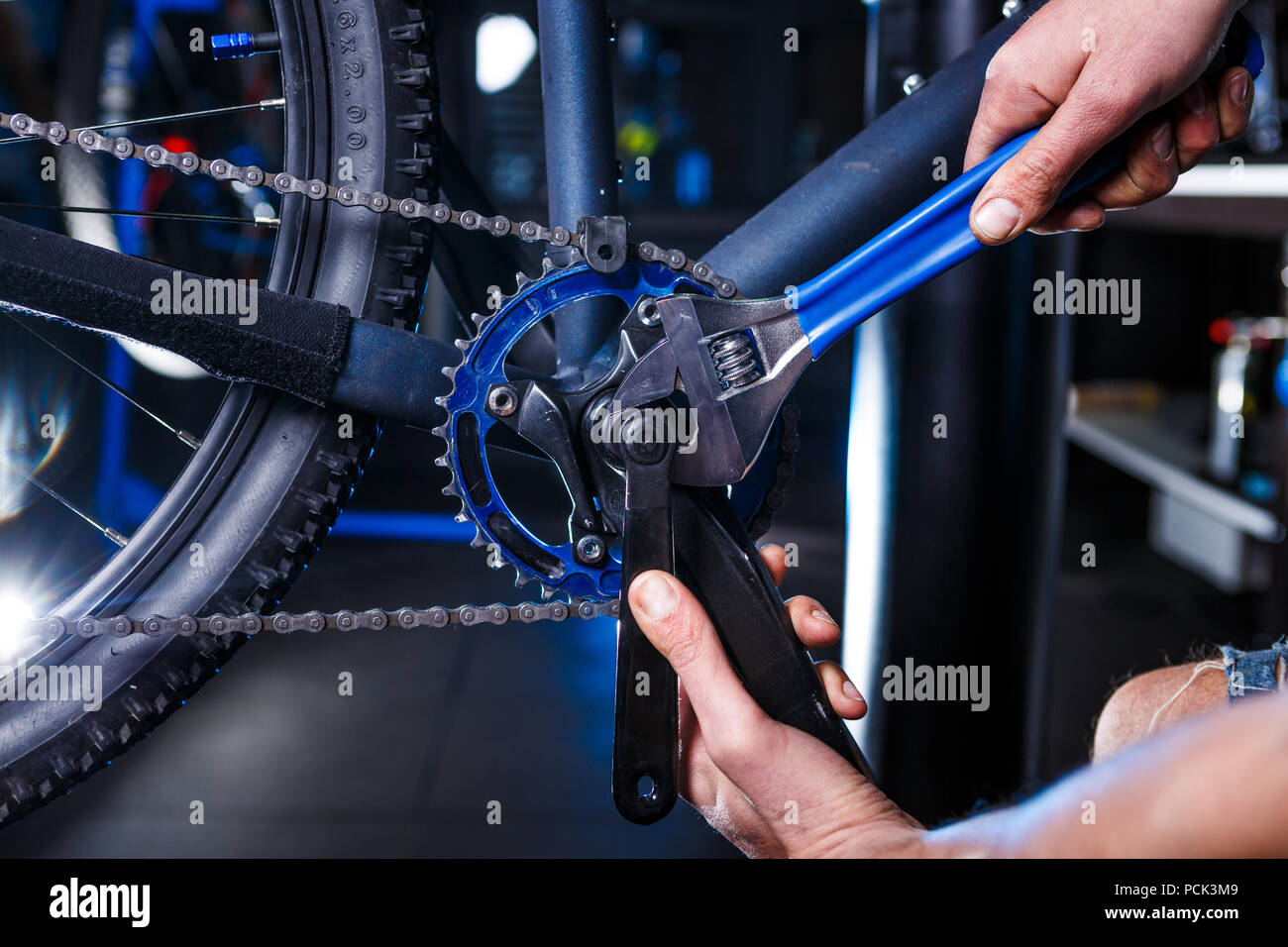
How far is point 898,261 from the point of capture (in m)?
0.59

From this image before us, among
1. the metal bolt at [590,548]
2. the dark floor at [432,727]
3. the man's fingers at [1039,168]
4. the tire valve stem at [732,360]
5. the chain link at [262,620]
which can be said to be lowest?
the dark floor at [432,727]

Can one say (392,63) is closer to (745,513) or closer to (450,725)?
(745,513)

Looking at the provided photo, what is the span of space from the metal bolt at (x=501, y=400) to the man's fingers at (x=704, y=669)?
13 cm

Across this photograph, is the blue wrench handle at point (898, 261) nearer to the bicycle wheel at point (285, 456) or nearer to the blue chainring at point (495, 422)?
the blue chainring at point (495, 422)

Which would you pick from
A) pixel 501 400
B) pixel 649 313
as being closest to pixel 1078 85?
pixel 649 313

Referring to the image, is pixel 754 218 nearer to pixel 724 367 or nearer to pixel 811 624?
pixel 724 367

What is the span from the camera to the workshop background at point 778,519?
936mm

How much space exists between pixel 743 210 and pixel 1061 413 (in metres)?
2.25

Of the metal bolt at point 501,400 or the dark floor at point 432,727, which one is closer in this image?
the metal bolt at point 501,400

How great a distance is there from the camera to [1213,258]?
2.85 metres

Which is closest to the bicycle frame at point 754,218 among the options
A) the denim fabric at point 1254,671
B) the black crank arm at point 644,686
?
the black crank arm at point 644,686

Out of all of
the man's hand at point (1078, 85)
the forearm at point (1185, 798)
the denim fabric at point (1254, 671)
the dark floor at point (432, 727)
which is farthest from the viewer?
the dark floor at point (432, 727)

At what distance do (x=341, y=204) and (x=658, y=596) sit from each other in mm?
327

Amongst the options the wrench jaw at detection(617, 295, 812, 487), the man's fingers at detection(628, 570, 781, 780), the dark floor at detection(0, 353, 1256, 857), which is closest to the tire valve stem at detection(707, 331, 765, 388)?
the wrench jaw at detection(617, 295, 812, 487)
